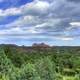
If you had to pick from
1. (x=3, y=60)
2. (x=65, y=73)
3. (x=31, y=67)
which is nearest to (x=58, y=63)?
(x=65, y=73)

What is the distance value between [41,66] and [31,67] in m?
6.23

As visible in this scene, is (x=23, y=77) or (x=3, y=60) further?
(x=3, y=60)

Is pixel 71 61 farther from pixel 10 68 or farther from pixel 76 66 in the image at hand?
pixel 10 68

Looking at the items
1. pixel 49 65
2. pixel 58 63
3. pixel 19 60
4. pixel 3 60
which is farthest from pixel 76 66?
pixel 49 65

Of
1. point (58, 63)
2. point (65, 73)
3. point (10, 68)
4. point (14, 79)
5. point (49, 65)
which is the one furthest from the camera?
point (58, 63)

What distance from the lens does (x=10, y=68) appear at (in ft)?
253

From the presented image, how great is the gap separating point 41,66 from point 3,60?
2251 centimetres

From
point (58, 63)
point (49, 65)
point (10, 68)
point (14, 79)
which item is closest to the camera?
point (14, 79)

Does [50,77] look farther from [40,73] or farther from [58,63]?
[58,63]

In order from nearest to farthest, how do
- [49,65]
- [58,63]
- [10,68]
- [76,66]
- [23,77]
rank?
[23,77] < [49,65] < [10,68] < [58,63] < [76,66]

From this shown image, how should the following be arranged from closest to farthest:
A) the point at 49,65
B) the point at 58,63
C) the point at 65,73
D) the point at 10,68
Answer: the point at 49,65 → the point at 10,68 → the point at 65,73 → the point at 58,63

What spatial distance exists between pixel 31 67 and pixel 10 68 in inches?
885

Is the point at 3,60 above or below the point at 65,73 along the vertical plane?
above

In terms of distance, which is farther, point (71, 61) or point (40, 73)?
point (71, 61)
